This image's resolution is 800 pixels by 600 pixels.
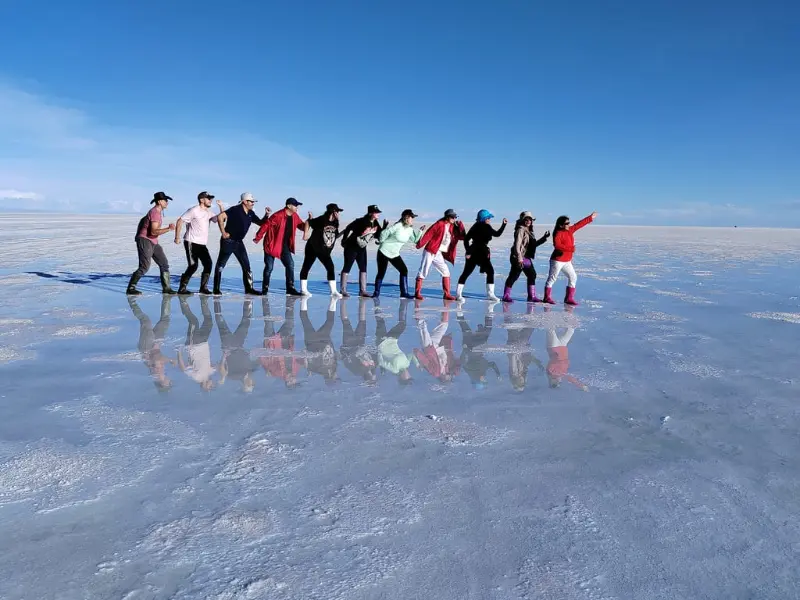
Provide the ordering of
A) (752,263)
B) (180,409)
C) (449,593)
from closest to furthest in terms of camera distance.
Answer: (449,593), (180,409), (752,263)

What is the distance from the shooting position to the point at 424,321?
8820 millimetres

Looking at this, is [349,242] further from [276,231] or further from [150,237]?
[150,237]

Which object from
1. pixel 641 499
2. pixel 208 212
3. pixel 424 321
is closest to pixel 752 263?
pixel 424 321

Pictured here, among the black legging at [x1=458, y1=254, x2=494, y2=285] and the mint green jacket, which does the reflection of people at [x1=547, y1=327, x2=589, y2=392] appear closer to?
the black legging at [x1=458, y1=254, x2=494, y2=285]

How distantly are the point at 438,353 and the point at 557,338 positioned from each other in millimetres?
1838

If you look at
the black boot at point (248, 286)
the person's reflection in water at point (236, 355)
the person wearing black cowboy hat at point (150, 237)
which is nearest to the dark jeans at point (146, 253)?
the person wearing black cowboy hat at point (150, 237)

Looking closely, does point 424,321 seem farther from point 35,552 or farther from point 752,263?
point 752,263

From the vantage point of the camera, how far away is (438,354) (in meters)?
6.64

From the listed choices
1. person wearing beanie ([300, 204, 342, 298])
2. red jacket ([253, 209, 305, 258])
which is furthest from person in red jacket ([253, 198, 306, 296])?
person wearing beanie ([300, 204, 342, 298])

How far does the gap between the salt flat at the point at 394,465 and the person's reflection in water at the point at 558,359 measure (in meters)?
0.07

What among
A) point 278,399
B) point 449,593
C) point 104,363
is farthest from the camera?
point 104,363

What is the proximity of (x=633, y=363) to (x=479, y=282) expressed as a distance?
8.37m

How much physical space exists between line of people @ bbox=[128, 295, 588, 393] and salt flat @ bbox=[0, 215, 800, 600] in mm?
48

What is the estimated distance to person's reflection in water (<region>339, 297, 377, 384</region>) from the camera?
19.0 feet
